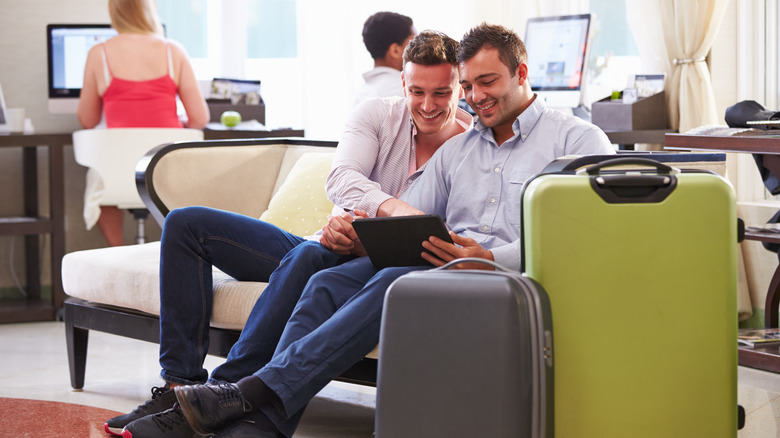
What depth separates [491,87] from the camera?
2246 millimetres

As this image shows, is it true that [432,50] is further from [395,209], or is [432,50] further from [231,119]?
[231,119]

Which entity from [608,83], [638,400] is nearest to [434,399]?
[638,400]

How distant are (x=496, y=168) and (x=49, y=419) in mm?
1437

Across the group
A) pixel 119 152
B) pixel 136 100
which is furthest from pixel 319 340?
pixel 136 100

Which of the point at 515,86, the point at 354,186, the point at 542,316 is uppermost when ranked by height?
the point at 515,86

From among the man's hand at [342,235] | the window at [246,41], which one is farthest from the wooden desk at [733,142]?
the window at [246,41]

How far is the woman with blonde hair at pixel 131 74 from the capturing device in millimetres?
4145

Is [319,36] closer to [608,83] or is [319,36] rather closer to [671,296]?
[608,83]

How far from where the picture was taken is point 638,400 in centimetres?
160

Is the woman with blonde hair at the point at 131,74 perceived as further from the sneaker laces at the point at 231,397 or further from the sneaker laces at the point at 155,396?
the sneaker laces at the point at 231,397

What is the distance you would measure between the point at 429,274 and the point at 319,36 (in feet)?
11.8

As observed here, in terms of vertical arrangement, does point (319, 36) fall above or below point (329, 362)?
above

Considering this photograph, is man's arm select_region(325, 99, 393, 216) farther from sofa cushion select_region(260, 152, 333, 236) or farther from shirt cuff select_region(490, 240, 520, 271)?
shirt cuff select_region(490, 240, 520, 271)

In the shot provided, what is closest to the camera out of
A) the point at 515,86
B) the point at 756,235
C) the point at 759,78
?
the point at 515,86
